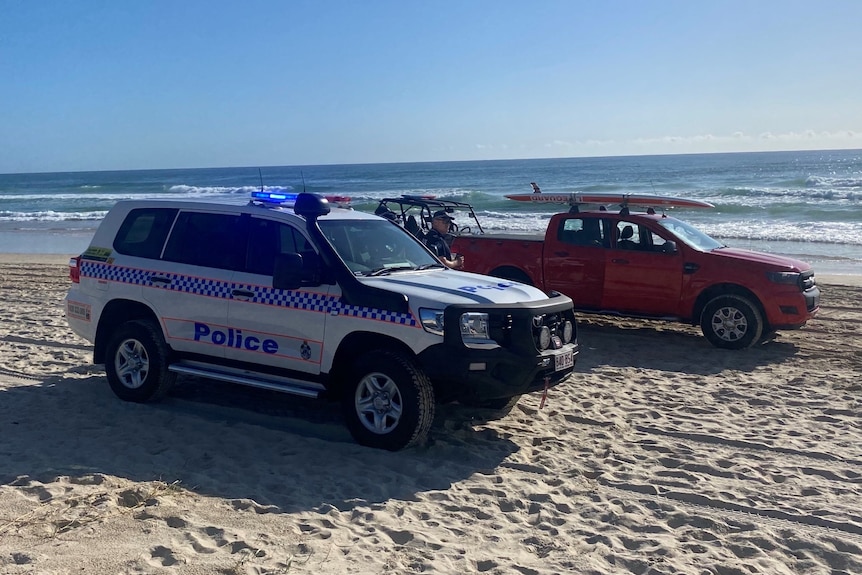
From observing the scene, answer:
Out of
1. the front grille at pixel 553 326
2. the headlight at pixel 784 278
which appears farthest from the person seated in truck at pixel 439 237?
the front grille at pixel 553 326

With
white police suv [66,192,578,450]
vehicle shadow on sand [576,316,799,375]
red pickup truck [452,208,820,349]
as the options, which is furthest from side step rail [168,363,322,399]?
red pickup truck [452,208,820,349]

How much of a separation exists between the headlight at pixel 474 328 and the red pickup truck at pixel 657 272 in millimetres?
4975

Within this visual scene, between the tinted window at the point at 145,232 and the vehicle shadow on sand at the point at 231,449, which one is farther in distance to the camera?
the tinted window at the point at 145,232

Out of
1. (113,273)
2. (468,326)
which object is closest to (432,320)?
(468,326)

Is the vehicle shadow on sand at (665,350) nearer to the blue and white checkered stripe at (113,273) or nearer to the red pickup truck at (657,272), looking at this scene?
the red pickup truck at (657,272)

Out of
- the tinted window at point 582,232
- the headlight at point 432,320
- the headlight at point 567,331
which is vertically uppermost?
the tinted window at point 582,232

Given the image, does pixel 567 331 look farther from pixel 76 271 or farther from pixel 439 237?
pixel 439 237

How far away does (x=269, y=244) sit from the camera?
6.41m

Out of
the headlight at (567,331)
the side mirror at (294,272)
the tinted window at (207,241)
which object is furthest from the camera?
the tinted window at (207,241)

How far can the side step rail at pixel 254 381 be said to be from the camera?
5.97 meters

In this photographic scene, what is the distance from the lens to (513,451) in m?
5.92

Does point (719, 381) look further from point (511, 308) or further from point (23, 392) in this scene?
point (23, 392)

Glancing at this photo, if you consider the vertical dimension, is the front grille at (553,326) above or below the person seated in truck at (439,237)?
below

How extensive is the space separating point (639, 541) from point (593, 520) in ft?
1.14
